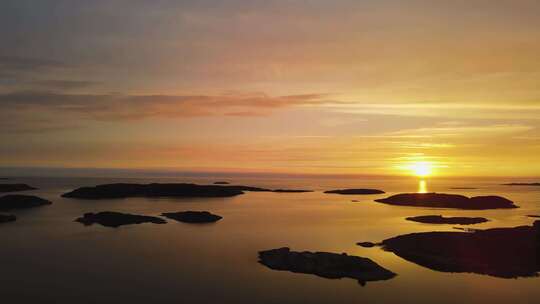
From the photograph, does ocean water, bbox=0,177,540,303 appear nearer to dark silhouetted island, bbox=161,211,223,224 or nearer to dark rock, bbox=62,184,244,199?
dark silhouetted island, bbox=161,211,223,224

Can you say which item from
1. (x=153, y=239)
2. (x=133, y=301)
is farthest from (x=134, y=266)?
(x=153, y=239)

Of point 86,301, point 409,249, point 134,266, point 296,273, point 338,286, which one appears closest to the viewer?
point 86,301

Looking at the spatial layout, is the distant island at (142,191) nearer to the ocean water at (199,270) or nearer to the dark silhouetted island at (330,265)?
the ocean water at (199,270)

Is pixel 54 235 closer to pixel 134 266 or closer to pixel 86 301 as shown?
pixel 134 266

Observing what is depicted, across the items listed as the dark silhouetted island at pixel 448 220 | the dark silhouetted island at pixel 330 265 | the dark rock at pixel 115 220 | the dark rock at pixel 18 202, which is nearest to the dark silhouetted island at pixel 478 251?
the dark silhouetted island at pixel 330 265

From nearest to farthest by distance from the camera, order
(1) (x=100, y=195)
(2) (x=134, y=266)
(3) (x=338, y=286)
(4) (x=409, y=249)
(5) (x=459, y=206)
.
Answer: (3) (x=338, y=286)
(2) (x=134, y=266)
(4) (x=409, y=249)
(5) (x=459, y=206)
(1) (x=100, y=195)

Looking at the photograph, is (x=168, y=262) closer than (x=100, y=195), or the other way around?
(x=168, y=262)

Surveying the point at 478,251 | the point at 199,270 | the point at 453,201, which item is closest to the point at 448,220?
the point at 478,251
